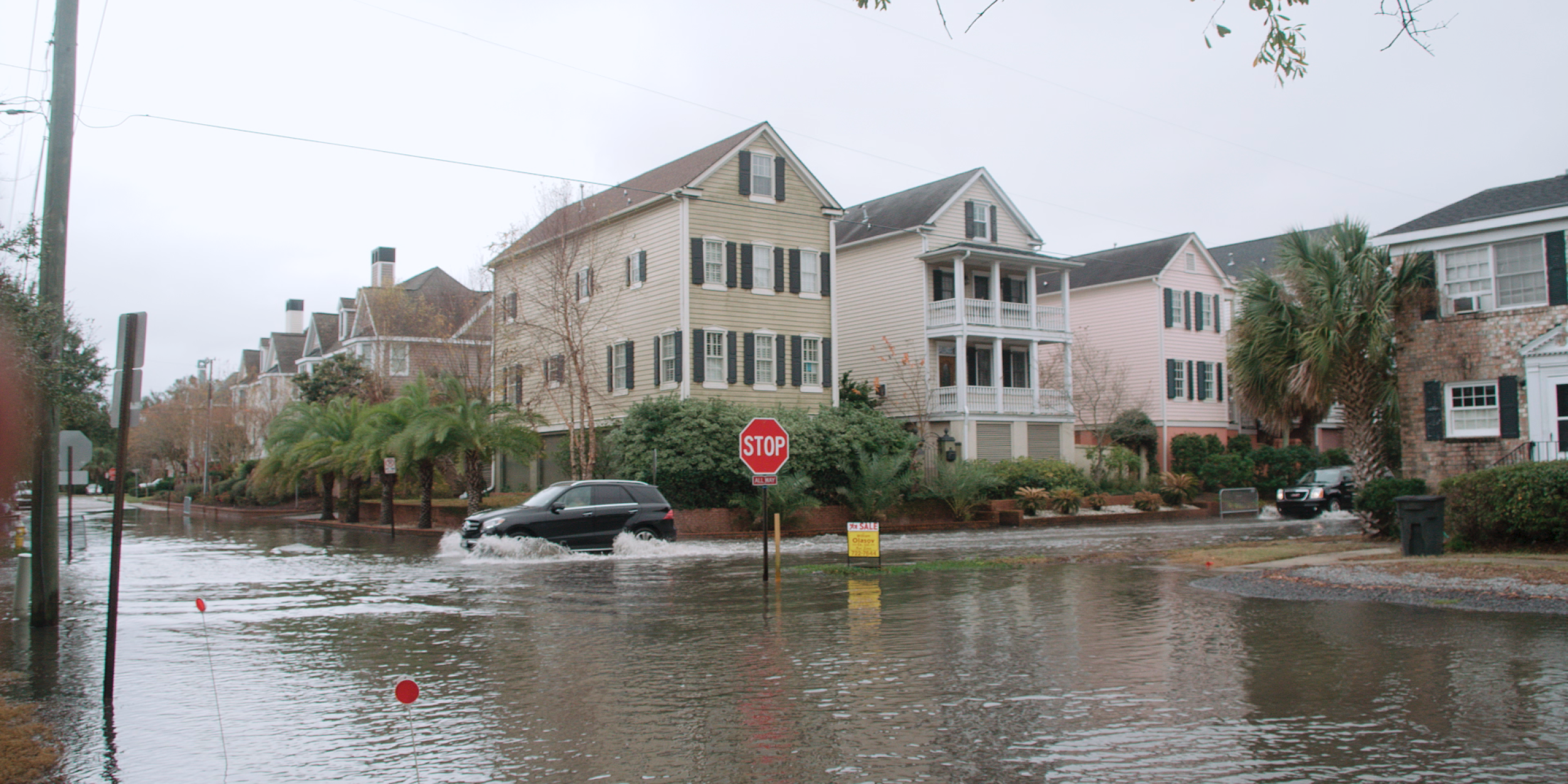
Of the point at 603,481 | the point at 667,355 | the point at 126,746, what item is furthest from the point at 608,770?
the point at 667,355

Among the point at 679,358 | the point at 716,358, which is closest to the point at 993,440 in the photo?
the point at 716,358

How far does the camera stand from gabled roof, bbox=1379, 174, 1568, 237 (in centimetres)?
2273

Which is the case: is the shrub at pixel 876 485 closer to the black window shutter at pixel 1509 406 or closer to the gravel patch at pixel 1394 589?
the black window shutter at pixel 1509 406

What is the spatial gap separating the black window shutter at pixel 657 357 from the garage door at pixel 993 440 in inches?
441

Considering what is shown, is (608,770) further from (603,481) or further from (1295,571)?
(603,481)

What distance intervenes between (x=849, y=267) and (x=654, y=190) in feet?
33.8

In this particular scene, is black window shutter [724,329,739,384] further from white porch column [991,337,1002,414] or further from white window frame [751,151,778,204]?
white porch column [991,337,1002,414]

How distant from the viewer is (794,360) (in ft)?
119

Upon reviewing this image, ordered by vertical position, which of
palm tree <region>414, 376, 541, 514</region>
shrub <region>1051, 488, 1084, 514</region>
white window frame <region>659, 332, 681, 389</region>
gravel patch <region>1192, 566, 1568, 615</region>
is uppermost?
white window frame <region>659, 332, 681, 389</region>

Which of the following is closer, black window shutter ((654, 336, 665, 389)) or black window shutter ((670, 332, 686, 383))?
black window shutter ((670, 332, 686, 383))

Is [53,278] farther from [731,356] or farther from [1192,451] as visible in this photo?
[1192,451]

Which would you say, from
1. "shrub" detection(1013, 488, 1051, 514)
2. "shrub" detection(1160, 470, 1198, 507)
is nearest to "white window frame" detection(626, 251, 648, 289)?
"shrub" detection(1013, 488, 1051, 514)

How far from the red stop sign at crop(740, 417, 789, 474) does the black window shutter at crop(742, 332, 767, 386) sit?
1823 cm

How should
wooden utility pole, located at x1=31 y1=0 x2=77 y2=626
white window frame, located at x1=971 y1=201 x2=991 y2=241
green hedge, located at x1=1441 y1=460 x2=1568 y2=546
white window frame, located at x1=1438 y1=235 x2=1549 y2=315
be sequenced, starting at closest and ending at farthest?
wooden utility pole, located at x1=31 y1=0 x2=77 y2=626, green hedge, located at x1=1441 y1=460 x2=1568 y2=546, white window frame, located at x1=1438 y1=235 x2=1549 y2=315, white window frame, located at x1=971 y1=201 x2=991 y2=241
